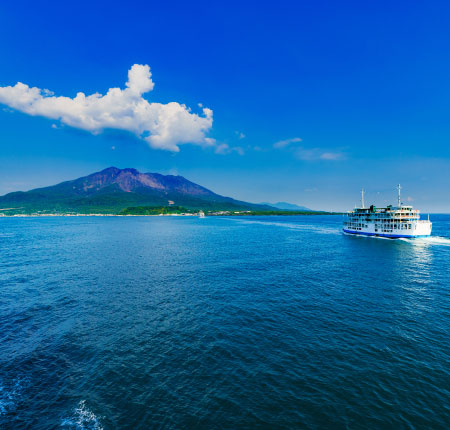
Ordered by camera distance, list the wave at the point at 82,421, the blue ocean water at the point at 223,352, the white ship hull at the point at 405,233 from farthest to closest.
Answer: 1. the white ship hull at the point at 405,233
2. the blue ocean water at the point at 223,352
3. the wave at the point at 82,421

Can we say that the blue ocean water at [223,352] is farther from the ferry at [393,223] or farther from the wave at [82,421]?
the ferry at [393,223]

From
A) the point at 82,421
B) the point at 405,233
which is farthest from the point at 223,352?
the point at 405,233

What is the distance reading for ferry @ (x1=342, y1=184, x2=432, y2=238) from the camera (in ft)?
353

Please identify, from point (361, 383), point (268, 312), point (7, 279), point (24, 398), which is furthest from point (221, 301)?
point (7, 279)

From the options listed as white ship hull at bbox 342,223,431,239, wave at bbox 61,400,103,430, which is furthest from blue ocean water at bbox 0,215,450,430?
white ship hull at bbox 342,223,431,239

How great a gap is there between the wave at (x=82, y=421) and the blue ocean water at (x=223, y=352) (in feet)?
0.24

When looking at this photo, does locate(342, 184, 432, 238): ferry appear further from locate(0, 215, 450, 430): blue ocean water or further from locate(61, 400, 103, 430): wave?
locate(61, 400, 103, 430): wave

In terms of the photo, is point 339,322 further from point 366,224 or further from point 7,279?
point 366,224

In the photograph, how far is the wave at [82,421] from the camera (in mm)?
15664

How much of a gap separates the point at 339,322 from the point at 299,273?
23.8m

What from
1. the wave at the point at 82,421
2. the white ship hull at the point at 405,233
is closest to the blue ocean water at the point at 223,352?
the wave at the point at 82,421

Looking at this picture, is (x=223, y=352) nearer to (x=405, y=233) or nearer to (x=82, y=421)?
(x=82, y=421)

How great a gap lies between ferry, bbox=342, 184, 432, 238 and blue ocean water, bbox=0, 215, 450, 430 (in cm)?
7037

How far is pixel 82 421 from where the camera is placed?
16078mm
